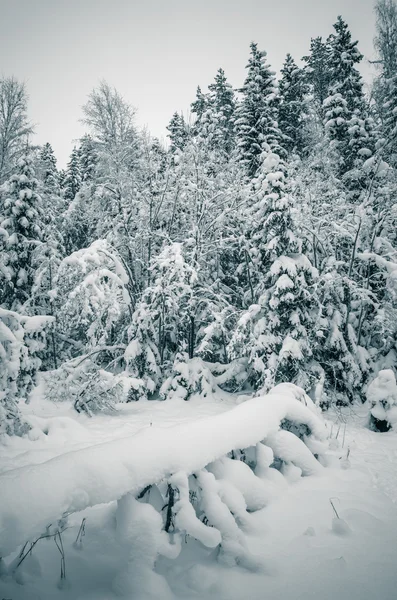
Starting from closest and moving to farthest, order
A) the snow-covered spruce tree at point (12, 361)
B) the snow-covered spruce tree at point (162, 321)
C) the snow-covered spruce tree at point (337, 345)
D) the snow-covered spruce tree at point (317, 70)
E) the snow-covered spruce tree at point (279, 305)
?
the snow-covered spruce tree at point (12, 361) → the snow-covered spruce tree at point (279, 305) → the snow-covered spruce tree at point (337, 345) → the snow-covered spruce tree at point (162, 321) → the snow-covered spruce tree at point (317, 70)

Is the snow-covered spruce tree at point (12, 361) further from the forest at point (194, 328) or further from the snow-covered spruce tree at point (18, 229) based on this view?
the snow-covered spruce tree at point (18, 229)

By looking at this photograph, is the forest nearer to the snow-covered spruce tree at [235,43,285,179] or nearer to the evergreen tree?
the snow-covered spruce tree at [235,43,285,179]

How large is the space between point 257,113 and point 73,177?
15.5 meters

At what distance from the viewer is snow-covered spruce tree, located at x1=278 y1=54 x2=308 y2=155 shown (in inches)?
854

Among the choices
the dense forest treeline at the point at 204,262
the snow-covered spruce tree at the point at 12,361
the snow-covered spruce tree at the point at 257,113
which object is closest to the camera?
the snow-covered spruce tree at the point at 12,361

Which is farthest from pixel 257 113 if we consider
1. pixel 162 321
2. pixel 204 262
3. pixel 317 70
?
pixel 162 321

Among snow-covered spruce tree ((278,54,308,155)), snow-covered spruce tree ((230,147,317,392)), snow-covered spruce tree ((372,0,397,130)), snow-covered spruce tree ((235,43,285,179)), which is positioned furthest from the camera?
snow-covered spruce tree ((278,54,308,155))

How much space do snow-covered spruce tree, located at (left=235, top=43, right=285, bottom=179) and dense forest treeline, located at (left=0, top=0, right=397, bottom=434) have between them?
1.27 feet

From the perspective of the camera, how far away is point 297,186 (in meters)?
12.0

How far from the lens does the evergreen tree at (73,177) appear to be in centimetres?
2541

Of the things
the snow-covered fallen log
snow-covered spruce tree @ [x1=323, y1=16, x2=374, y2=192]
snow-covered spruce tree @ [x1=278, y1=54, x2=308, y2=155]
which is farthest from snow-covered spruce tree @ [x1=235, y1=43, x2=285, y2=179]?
the snow-covered fallen log

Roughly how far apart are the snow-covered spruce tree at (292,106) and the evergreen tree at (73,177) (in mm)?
A: 16168

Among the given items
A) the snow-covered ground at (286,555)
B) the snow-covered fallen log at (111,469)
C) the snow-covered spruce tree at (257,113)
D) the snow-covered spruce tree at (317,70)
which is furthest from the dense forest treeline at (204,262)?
the snow-covered spruce tree at (317,70)

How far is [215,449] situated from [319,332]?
7.86m
